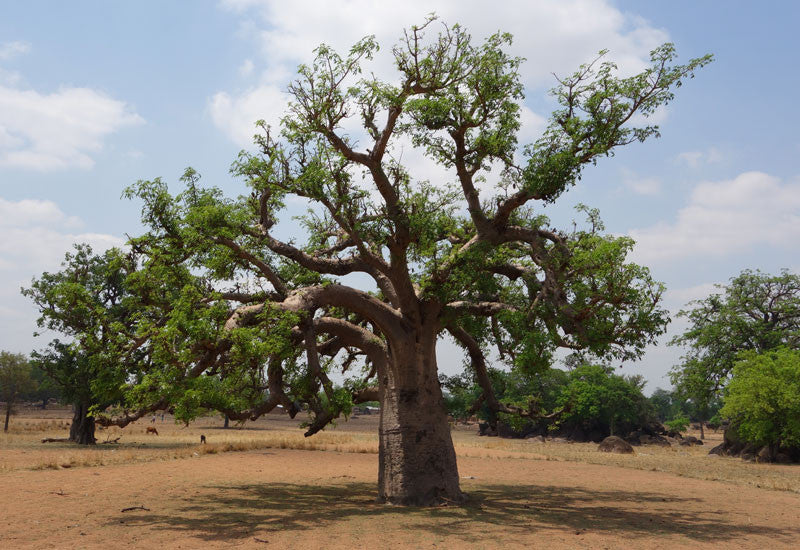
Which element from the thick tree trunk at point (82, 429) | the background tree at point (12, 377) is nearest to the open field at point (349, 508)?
the thick tree trunk at point (82, 429)

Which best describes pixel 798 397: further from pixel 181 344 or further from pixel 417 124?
pixel 181 344

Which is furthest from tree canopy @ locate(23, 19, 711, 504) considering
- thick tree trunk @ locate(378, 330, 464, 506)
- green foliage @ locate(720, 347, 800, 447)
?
green foliage @ locate(720, 347, 800, 447)

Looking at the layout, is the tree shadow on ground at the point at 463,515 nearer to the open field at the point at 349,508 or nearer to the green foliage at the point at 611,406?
the open field at the point at 349,508

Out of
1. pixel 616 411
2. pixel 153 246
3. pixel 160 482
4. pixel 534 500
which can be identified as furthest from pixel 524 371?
pixel 616 411

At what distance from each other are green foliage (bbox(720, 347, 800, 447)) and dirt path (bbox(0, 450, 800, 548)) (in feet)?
41.4

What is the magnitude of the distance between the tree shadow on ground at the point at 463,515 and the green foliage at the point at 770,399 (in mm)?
18155

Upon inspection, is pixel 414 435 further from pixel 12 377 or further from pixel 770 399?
pixel 12 377

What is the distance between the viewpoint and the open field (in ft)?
32.6

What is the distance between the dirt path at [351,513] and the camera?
32.2 ft

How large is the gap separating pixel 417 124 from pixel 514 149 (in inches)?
91.6

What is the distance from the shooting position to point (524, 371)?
1273 cm

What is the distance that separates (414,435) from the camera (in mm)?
13297

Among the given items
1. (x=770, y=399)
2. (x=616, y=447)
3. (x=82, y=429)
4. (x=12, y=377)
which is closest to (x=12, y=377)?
(x=12, y=377)

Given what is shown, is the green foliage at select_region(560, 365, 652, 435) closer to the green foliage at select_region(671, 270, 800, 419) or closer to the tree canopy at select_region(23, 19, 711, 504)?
the green foliage at select_region(671, 270, 800, 419)
